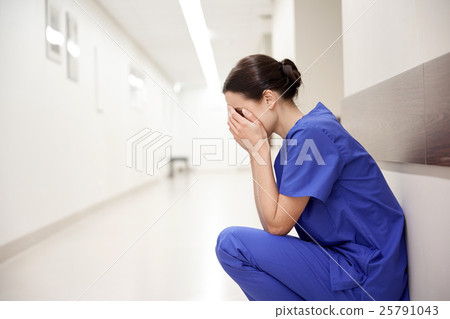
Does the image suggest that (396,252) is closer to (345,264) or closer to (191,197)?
(345,264)

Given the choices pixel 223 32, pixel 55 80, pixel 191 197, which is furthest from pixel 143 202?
pixel 223 32

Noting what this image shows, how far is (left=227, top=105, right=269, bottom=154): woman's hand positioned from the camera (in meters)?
1.10

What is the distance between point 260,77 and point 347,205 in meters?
0.44

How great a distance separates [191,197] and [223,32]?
89.9 inches

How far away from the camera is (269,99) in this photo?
1.12 m

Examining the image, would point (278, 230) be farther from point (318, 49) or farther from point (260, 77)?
point (318, 49)

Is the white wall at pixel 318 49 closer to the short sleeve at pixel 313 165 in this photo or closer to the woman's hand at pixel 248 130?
the woman's hand at pixel 248 130

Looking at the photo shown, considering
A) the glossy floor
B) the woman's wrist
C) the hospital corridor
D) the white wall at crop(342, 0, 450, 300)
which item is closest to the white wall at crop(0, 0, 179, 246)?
the hospital corridor

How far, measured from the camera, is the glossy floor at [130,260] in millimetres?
1655

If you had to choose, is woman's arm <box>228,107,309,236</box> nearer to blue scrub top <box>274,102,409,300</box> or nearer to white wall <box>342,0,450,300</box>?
blue scrub top <box>274,102,409,300</box>

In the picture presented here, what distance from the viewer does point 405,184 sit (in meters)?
1.04

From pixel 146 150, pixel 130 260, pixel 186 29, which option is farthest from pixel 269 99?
pixel 146 150

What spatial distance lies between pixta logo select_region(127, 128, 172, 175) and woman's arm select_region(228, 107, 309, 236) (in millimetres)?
4469

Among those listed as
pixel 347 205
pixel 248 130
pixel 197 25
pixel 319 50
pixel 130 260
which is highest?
pixel 197 25
